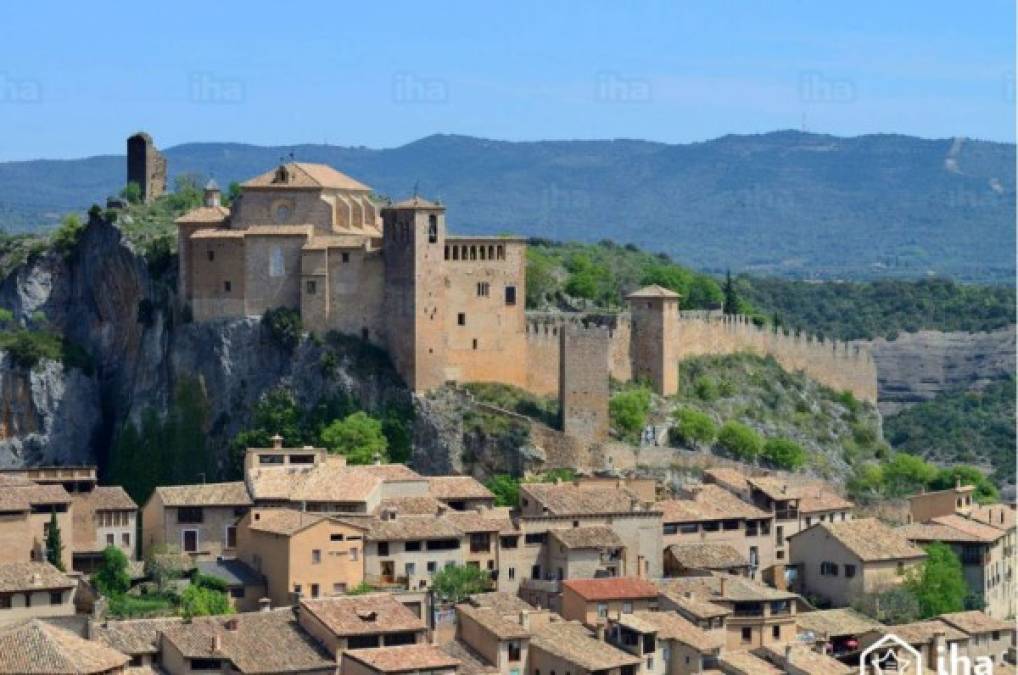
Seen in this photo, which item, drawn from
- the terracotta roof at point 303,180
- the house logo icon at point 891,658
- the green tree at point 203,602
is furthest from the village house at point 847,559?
the terracotta roof at point 303,180

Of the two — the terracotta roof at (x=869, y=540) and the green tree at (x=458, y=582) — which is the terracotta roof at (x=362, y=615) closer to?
the green tree at (x=458, y=582)

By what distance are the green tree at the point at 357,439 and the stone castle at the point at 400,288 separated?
191cm

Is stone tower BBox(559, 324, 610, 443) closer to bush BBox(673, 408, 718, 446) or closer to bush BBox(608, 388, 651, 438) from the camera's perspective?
bush BBox(608, 388, 651, 438)

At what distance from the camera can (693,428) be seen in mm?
76250

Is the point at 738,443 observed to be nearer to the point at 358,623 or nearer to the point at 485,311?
the point at 485,311

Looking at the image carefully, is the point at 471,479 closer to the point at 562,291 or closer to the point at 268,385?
the point at 268,385

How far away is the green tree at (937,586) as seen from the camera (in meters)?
64.0

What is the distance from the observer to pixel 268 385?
73.4 m

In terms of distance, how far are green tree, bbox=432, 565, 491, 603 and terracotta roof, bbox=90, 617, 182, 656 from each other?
7.00 meters

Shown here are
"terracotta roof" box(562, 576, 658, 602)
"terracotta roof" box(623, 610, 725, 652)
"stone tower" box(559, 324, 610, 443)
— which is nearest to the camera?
"terracotta roof" box(623, 610, 725, 652)

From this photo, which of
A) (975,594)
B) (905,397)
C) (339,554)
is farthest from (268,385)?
(905,397)

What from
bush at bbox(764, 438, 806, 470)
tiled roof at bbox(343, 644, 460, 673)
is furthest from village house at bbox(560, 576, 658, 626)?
bush at bbox(764, 438, 806, 470)

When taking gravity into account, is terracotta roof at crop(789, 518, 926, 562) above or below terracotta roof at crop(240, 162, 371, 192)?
below

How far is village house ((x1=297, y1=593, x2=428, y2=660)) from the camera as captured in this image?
53094 mm
